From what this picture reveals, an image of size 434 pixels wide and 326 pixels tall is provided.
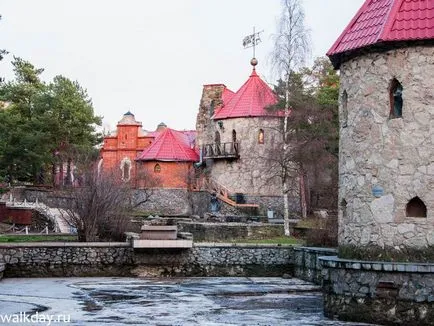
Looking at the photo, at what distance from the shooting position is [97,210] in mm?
Result: 26656

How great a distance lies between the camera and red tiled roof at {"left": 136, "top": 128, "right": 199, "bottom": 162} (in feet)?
155

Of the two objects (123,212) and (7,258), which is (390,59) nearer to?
(7,258)

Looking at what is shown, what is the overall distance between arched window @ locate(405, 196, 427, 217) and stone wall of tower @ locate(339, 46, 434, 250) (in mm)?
102

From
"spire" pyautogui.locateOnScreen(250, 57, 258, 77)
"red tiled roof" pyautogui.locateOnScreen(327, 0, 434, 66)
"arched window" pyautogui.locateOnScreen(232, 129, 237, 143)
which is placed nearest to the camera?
"red tiled roof" pyautogui.locateOnScreen(327, 0, 434, 66)

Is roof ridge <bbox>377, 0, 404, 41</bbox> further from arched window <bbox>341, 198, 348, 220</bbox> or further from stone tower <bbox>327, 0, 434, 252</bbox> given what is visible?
arched window <bbox>341, 198, 348, 220</bbox>

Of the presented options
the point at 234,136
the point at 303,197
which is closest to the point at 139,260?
the point at 303,197

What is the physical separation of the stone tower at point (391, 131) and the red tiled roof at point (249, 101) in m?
28.4

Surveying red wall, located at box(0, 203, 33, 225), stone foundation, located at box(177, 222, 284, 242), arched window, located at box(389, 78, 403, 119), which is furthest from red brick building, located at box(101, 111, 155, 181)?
arched window, located at box(389, 78, 403, 119)

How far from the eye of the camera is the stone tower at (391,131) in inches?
552

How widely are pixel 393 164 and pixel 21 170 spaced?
39.6 meters

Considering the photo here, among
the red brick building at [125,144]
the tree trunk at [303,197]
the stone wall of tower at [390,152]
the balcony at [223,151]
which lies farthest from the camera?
the red brick building at [125,144]

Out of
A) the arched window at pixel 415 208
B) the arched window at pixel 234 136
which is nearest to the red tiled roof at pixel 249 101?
the arched window at pixel 234 136

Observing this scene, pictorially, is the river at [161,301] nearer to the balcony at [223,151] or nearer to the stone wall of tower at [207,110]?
the balcony at [223,151]

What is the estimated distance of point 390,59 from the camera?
1449 centimetres
